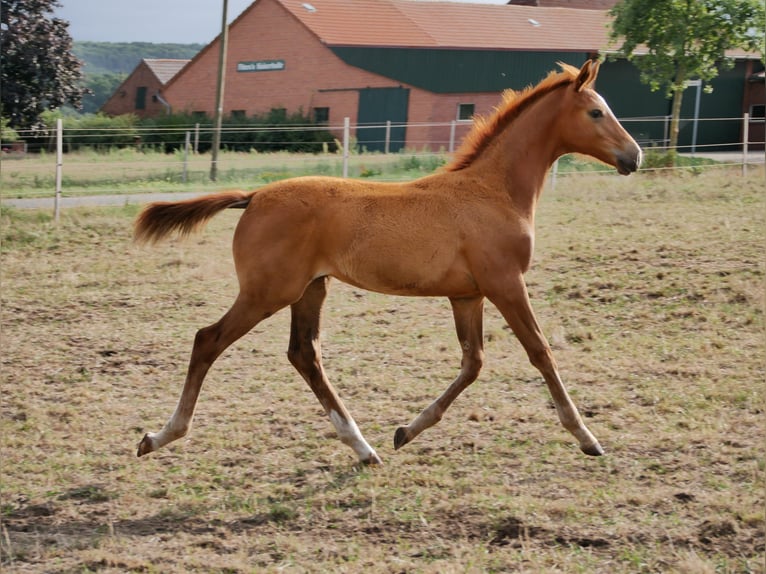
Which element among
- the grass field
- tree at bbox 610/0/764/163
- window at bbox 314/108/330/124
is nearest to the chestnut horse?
the grass field

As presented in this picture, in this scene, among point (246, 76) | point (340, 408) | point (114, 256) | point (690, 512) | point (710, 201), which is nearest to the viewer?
point (690, 512)

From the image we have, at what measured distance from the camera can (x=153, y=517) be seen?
4.67 metres

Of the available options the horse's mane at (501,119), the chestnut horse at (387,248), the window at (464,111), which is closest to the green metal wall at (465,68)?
the window at (464,111)

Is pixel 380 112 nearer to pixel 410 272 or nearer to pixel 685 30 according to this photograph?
pixel 685 30

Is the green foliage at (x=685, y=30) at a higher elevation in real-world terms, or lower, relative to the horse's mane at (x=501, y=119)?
higher

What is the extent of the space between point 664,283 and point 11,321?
6157 millimetres

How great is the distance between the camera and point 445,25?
3353 cm

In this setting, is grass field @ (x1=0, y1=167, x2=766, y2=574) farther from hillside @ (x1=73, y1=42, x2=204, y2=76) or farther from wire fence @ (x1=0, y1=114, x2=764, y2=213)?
hillside @ (x1=73, y1=42, x2=204, y2=76)

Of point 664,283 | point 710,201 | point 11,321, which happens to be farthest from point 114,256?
point 710,201

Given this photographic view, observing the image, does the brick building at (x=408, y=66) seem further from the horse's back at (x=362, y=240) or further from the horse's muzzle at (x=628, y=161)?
the horse's back at (x=362, y=240)

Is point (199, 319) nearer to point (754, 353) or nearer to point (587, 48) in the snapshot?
point (754, 353)

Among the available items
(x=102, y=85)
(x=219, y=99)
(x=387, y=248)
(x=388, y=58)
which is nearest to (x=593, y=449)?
(x=387, y=248)

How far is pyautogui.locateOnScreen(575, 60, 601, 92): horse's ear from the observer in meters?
5.61

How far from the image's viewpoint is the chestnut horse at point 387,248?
5.30 m
